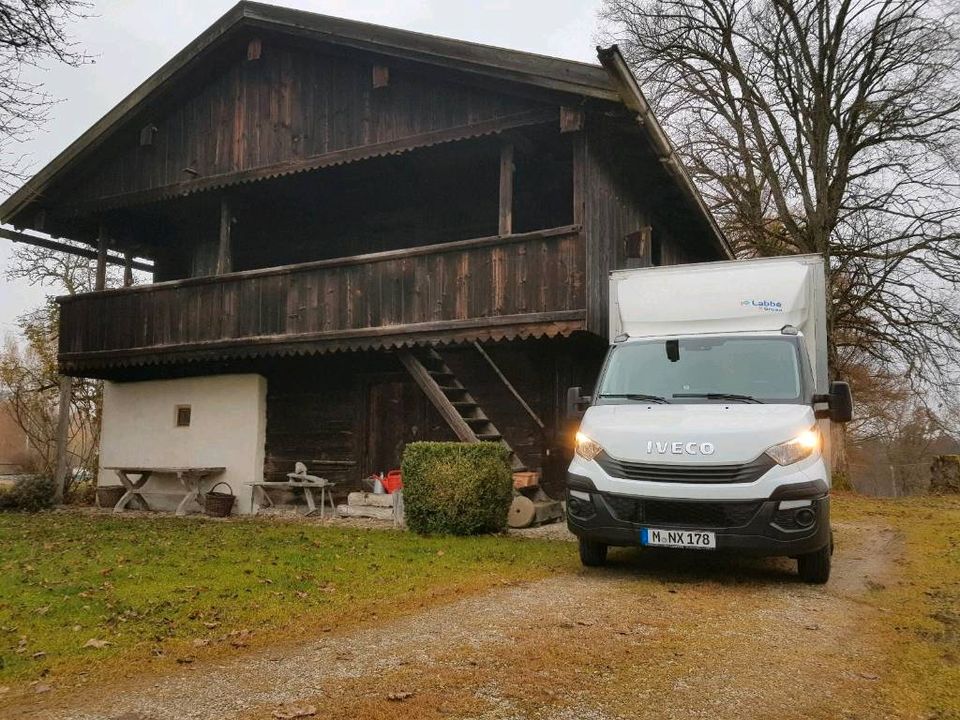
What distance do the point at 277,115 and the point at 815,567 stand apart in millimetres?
11789

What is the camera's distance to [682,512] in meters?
6.02

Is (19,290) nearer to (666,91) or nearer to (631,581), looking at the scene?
(666,91)

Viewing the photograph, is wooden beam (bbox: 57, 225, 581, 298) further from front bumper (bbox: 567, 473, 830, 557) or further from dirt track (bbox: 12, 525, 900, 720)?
dirt track (bbox: 12, 525, 900, 720)

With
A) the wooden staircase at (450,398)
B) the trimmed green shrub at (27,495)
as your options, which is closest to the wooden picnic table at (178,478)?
the trimmed green shrub at (27,495)

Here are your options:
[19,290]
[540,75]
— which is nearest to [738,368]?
[540,75]

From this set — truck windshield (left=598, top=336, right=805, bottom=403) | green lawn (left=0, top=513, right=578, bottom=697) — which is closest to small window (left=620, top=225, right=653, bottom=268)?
truck windshield (left=598, top=336, right=805, bottom=403)

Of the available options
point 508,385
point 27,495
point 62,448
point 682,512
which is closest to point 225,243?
point 508,385

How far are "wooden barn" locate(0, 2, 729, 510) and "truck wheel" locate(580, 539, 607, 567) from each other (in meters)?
3.84

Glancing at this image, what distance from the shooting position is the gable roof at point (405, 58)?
10094mm

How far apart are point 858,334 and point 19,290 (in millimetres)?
26923

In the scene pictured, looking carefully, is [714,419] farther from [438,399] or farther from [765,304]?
[438,399]

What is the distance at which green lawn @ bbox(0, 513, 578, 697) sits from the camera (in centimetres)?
453

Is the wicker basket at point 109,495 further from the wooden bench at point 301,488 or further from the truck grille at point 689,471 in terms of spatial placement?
the truck grille at point 689,471

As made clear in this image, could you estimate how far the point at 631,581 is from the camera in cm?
635
